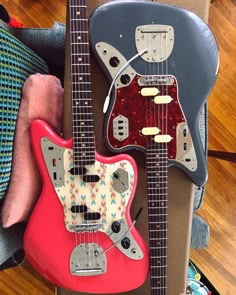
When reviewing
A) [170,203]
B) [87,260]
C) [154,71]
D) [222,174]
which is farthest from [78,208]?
[222,174]

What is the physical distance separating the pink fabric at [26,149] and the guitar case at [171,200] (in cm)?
5

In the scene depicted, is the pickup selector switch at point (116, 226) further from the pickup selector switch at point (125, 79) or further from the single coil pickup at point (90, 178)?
the pickup selector switch at point (125, 79)

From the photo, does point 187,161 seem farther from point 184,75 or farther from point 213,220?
point 213,220

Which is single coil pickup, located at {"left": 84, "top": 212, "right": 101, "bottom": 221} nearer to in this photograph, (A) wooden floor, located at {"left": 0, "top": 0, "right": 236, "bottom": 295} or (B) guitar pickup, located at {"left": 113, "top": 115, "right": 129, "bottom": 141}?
(B) guitar pickup, located at {"left": 113, "top": 115, "right": 129, "bottom": 141}

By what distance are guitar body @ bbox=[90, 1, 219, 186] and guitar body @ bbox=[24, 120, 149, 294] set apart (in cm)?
9

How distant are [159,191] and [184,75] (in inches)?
10.7

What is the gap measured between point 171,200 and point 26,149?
0.37m

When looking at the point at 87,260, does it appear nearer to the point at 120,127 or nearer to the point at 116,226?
the point at 116,226

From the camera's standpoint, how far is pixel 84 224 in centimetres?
105

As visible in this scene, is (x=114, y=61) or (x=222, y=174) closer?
(x=114, y=61)

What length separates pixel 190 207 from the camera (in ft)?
3.76

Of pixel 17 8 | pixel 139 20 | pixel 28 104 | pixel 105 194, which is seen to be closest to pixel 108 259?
pixel 105 194

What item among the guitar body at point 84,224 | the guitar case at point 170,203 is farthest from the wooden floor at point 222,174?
the guitar body at point 84,224

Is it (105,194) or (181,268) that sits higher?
(105,194)
